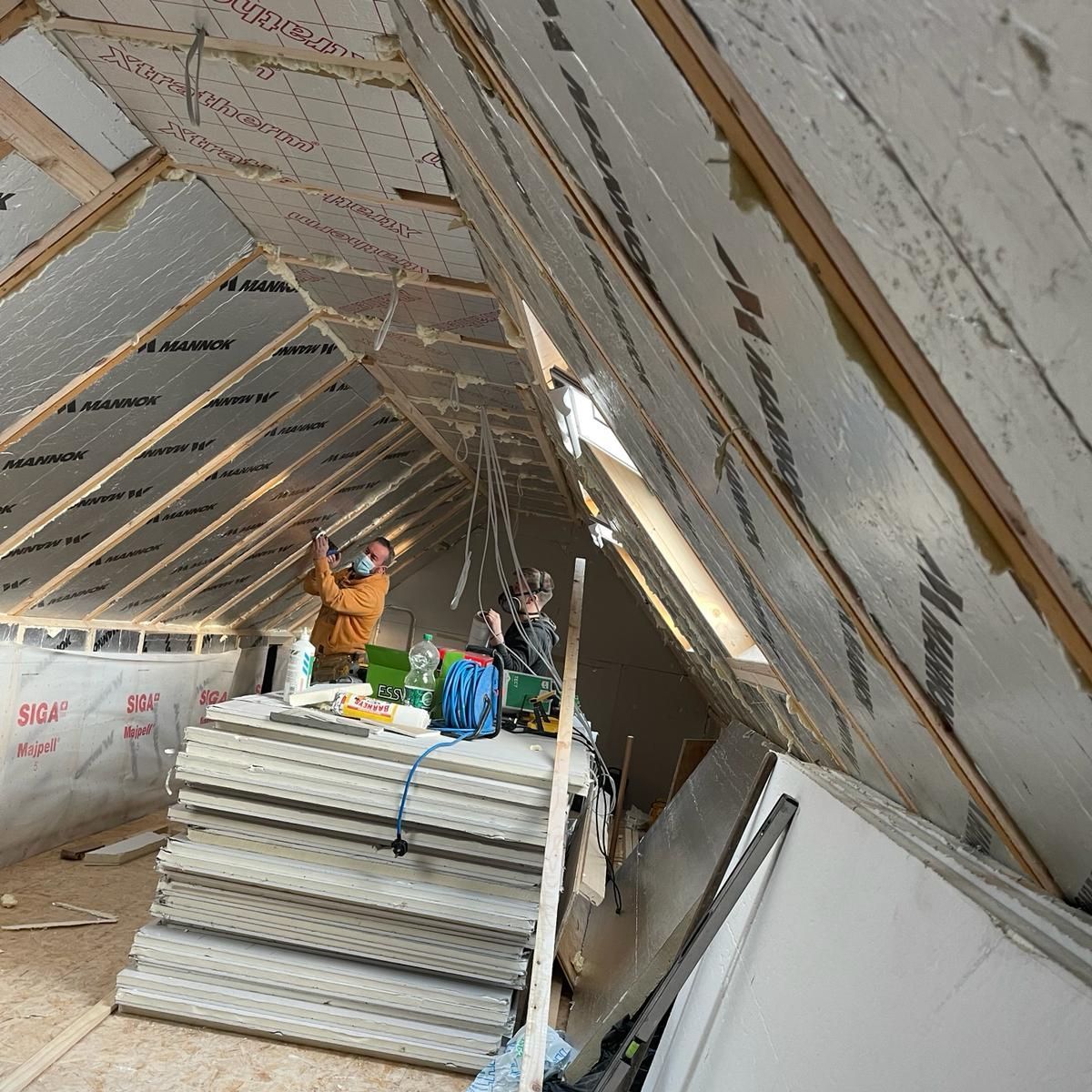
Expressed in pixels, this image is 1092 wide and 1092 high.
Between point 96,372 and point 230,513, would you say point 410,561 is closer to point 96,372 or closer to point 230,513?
point 230,513

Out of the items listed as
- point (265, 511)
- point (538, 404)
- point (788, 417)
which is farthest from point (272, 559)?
point (788, 417)

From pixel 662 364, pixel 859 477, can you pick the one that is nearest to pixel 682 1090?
pixel 662 364

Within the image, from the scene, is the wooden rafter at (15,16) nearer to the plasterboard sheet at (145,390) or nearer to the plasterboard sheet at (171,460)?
the plasterboard sheet at (145,390)

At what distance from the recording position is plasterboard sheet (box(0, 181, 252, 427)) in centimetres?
264

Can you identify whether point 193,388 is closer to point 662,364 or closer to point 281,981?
point 281,981

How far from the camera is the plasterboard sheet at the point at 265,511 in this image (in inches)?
212

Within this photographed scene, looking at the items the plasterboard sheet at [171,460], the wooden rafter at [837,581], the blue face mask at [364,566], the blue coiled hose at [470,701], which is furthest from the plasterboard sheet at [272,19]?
the blue face mask at [364,566]

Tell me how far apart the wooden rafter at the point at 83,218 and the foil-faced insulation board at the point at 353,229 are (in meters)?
0.21

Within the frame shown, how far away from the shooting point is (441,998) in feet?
10.3

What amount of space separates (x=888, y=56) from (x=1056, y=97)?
83mm

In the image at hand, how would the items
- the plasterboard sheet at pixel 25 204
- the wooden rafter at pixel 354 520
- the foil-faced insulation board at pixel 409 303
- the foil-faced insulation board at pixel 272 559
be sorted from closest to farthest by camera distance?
the plasterboard sheet at pixel 25 204, the foil-faced insulation board at pixel 409 303, the foil-faced insulation board at pixel 272 559, the wooden rafter at pixel 354 520

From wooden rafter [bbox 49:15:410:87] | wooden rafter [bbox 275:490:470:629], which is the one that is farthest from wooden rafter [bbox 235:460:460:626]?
wooden rafter [bbox 49:15:410:87]

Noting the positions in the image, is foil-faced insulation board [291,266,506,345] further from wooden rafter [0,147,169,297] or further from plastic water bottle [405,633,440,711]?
plastic water bottle [405,633,440,711]

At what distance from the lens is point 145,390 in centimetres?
347
